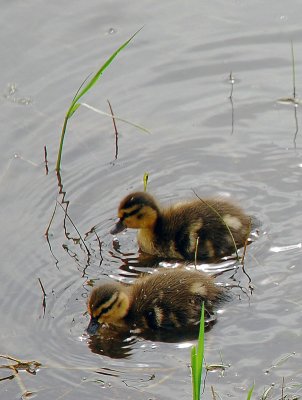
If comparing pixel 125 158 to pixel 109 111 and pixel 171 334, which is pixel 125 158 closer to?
pixel 109 111

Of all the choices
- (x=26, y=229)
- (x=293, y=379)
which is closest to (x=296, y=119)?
(x=26, y=229)

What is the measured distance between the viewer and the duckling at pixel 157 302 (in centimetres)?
545

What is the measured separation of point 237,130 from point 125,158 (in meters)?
0.69

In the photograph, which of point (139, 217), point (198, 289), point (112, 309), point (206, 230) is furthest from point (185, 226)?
point (112, 309)

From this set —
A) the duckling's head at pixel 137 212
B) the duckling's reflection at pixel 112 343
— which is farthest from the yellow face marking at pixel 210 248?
the duckling's reflection at pixel 112 343

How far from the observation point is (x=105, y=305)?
17.7ft

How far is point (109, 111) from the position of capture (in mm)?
7164

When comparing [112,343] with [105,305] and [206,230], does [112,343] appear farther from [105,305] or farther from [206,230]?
[206,230]

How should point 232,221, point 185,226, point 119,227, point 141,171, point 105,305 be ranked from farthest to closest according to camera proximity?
point 141,171 < point 119,227 < point 185,226 < point 232,221 < point 105,305

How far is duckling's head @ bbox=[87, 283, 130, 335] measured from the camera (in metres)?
5.43

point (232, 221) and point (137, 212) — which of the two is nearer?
point (232, 221)

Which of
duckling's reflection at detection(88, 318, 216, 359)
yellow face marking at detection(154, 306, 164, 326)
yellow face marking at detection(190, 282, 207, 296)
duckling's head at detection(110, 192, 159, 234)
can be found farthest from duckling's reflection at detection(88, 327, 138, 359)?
duckling's head at detection(110, 192, 159, 234)

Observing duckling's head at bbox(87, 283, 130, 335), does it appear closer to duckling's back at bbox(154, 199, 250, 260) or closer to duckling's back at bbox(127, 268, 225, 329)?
duckling's back at bbox(127, 268, 225, 329)

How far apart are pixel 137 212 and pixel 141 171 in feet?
2.04
